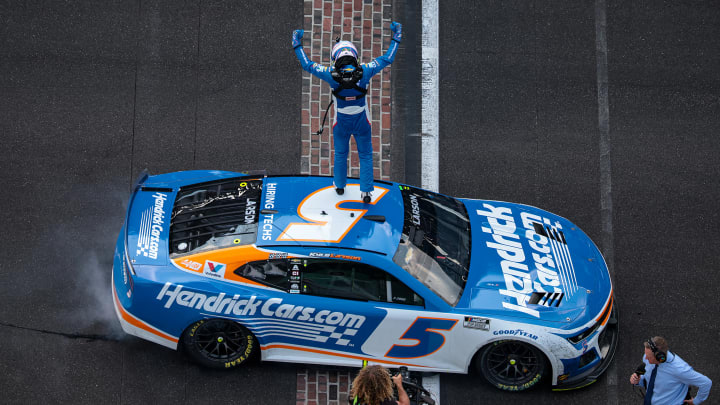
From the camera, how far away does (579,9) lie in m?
10.0

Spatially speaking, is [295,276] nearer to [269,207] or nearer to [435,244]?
[269,207]

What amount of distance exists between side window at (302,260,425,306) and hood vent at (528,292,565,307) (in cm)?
111

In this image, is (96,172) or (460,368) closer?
(460,368)

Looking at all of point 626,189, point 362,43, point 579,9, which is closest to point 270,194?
point 362,43

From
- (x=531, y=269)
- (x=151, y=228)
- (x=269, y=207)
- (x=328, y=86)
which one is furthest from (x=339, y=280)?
(x=328, y=86)

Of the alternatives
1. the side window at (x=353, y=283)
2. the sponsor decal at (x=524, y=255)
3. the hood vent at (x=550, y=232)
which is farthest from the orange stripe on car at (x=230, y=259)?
the hood vent at (x=550, y=232)

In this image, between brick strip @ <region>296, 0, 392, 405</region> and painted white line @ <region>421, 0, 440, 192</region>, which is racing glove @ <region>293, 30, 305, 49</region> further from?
painted white line @ <region>421, 0, 440, 192</region>

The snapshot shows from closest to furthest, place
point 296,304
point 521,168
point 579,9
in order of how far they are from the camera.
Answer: point 296,304 < point 521,168 < point 579,9

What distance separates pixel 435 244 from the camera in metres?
6.80

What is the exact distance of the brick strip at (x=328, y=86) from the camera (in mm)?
8773

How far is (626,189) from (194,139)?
17.9 ft

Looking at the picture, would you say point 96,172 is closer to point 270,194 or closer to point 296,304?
point 270,194

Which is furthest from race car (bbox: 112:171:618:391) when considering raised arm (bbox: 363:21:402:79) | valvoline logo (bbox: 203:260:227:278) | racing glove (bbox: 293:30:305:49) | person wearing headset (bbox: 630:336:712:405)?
racing glove (bbox: 293:30:305:49)

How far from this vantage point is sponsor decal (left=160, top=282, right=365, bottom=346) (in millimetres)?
6320
